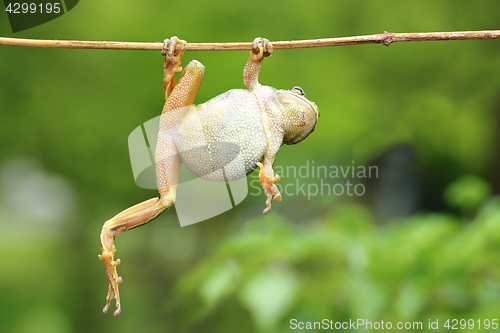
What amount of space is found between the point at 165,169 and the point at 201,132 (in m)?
0.15

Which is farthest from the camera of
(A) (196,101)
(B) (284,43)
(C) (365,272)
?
(A) (196,101)

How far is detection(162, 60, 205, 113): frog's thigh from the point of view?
1.25 metres

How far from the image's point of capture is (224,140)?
1.22 m

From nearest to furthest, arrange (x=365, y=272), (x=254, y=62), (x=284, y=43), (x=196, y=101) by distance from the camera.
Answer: (x=284, y=43) < (x=254, y=62) < (x=365, y=272) < (x=196, y=101)

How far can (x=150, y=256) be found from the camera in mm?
3047

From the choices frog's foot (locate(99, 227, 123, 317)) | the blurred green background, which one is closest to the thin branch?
frog's foot (locate(99, 227, 123, 317))

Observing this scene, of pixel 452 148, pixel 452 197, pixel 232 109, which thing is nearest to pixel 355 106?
pixel 452 148

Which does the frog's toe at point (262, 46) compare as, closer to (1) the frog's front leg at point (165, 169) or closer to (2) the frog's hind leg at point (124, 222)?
(1) the frog's front leg at point (165, 169)

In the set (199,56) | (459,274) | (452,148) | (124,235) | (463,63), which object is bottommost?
(124,235)

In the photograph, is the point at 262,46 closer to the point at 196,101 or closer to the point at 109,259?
the point at 109,259

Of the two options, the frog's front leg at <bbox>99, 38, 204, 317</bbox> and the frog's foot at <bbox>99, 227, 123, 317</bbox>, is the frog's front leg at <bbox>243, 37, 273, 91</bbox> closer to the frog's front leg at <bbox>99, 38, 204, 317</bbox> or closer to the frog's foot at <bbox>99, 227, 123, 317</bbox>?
the frog's front leg at <bbox>99, 38, 204, 317</bbox>

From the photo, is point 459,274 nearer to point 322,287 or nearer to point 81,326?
point 322,287

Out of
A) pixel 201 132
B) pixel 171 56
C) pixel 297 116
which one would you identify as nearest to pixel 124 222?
pixel 201 132

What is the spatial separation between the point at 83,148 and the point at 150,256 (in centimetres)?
89
